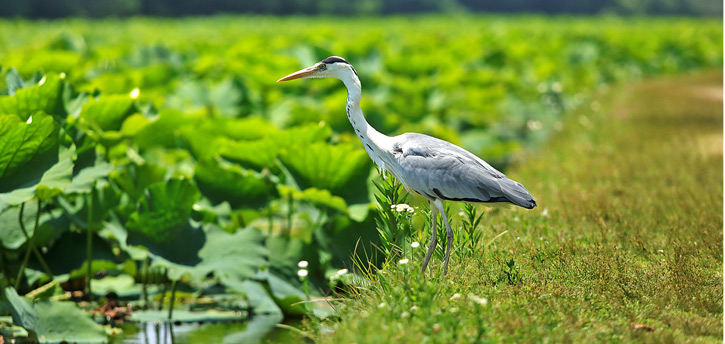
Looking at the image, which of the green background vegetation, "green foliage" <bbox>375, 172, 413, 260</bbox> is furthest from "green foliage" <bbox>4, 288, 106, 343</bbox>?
"green foliage" <bbox>375, 172, 413, 260</bbox>

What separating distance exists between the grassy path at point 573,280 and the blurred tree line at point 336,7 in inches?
842

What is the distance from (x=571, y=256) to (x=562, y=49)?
1144 centimetres

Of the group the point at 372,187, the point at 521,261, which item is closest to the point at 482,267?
the point at 521,261

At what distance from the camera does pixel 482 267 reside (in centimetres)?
288

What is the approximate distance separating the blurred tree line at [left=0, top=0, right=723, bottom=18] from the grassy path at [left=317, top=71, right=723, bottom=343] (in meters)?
21.4

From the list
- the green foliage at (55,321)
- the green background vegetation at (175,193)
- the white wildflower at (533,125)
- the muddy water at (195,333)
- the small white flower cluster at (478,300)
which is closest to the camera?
the small white flower cluster at (478,300)

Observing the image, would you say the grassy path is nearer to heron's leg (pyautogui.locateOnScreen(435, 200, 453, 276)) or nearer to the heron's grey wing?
heron's leg (pyautogui.locateOnScreen(435, 200, 453, 276))

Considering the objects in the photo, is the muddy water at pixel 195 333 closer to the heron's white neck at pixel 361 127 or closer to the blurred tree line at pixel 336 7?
the heron's white neck at pixel 361 127

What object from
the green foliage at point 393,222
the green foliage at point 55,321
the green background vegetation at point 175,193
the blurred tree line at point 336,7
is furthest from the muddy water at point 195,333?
the blurred tree line at point 336,7

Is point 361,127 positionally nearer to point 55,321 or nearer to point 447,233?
point 447,233

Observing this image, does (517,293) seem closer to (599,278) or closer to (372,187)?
(599,278)

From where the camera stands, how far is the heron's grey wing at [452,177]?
108 inches

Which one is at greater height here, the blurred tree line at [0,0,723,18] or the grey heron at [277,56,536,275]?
the grey heron at [277,56,536,275]

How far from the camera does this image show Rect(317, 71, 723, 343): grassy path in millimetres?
2416
